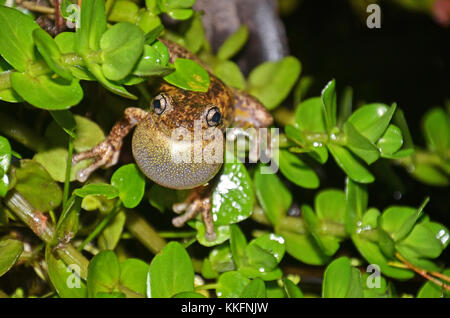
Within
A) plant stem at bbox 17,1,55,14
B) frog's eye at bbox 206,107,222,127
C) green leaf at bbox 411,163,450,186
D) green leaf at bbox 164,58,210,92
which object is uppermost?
plant stem at bbox 17,1,55,14

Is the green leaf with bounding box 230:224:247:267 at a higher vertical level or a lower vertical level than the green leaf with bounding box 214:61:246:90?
lower

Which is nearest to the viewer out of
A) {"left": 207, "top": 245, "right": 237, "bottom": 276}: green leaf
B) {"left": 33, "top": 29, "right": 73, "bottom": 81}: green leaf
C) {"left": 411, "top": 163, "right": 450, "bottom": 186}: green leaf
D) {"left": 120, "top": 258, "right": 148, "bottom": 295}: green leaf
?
{"left": 33, "top": 29, "right": 73, "bottom": 81}: green leaf

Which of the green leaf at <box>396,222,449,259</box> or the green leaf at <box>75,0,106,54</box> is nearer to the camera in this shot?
the green leaf at <box>75,0,106,54</box>

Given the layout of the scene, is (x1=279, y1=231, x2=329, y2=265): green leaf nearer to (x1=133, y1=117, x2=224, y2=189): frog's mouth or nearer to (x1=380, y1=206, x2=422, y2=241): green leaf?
(x1=380, y1=206, x2=422, y2=241): green leaf

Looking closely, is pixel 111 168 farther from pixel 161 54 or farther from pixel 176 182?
pixel 161 54

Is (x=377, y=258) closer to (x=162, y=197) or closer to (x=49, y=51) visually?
(x=162, y=197)

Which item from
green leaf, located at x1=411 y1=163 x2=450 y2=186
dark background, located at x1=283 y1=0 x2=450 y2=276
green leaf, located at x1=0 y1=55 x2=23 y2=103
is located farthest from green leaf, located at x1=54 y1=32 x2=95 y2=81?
dark background, located at x1=283 y1=0 x2=450 y2=276
